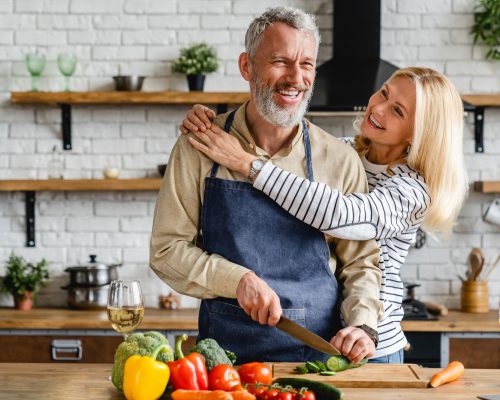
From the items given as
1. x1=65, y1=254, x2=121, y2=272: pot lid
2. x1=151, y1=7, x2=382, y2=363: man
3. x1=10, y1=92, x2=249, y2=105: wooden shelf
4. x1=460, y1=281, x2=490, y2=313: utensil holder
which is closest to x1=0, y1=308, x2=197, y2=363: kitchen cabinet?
x1=65, y1=254, x2=121, y2=272: pot lid

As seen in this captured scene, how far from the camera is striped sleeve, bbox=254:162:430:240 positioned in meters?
2.30

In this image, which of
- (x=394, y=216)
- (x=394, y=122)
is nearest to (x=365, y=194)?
(x=394, y=216)

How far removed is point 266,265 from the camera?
7.80 feet

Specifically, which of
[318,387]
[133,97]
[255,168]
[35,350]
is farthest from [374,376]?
[133,97]

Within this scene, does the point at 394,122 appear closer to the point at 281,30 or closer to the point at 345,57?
the point at 281,30

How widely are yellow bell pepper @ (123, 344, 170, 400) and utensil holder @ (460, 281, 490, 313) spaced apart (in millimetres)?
3094

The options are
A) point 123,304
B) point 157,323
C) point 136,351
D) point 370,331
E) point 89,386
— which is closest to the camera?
point 136,351

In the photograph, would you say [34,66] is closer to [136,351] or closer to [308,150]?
[308,150]

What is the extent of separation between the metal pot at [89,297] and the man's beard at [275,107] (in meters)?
2.27

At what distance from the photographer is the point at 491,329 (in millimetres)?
4176

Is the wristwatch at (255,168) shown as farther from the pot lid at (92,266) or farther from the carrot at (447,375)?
the pot lid at (92,266)

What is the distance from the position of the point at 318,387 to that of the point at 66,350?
2600 millimetres

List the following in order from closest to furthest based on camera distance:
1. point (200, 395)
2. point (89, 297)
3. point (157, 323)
Answer: point (200, 395) < point (157, 323) < point (89, 297)

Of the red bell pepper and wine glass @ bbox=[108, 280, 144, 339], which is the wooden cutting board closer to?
the red bell pepper
